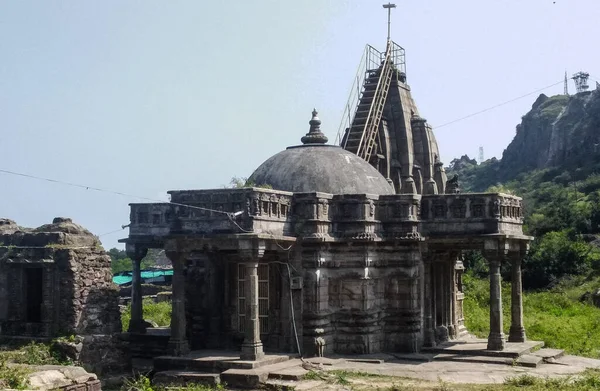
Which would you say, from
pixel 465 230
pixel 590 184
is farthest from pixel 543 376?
pixel 590 184

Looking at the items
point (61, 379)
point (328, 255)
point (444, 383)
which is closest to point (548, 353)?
point (444, 383)

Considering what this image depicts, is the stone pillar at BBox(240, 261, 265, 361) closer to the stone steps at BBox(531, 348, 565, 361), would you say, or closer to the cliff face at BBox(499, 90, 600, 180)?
the stone steps at BBox(531, 348, 565, 361)

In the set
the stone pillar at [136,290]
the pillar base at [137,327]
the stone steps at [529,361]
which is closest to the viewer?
the stone steps at [529,361]

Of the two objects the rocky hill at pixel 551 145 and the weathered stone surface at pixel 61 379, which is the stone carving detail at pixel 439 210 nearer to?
the weathered stone surface at pixel 61 379

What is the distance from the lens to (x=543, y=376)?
19609 millimetres

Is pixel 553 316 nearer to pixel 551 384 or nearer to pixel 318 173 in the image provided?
pixel 318 173

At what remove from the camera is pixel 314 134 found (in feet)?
83.1

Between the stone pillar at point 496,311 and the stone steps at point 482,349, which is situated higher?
the stone pillar at point 496,311

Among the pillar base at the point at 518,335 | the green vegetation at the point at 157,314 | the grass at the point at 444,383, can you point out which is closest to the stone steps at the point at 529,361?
the grass at the point at 444,383

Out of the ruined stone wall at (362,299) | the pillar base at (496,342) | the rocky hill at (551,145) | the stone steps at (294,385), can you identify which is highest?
the rocky hill at (551,145)

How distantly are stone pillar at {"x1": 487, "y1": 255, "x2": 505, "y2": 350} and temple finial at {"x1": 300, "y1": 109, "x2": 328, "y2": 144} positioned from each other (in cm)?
638

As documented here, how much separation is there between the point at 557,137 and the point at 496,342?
79.1 metres

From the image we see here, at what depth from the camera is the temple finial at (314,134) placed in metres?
25.2

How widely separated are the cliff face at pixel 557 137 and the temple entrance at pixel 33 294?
69.2 meters
